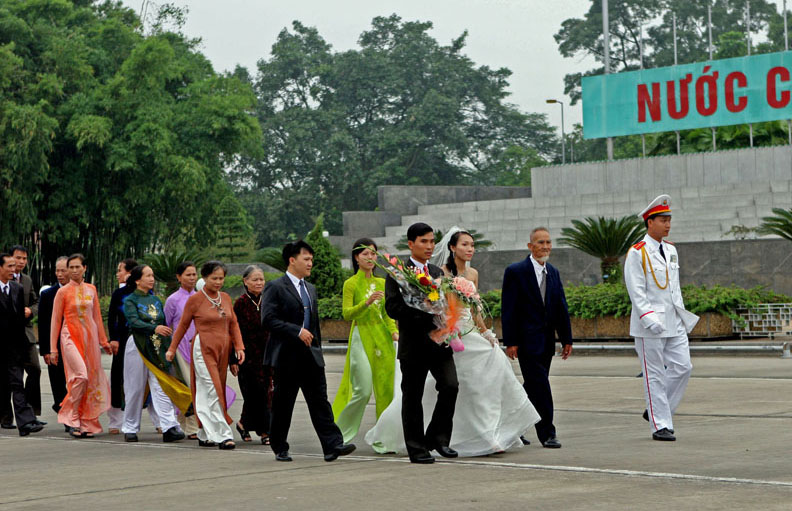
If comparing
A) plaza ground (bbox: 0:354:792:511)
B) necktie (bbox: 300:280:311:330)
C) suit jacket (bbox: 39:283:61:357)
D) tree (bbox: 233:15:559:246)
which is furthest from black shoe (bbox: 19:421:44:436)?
tree (bbox: 233:15:559:246)

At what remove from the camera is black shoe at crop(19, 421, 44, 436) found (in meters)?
12.3

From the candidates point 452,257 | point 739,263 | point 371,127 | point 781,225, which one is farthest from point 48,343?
point 371,127

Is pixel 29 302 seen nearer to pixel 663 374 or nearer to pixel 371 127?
pixel 663 374

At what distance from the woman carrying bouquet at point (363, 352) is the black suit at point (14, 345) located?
3.84 m

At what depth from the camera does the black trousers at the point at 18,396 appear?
1243cm

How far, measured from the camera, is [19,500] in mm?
7672

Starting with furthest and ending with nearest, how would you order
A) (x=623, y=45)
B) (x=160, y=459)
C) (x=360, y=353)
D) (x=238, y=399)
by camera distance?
(x=623, y=45), (x=238, y=399), (x=360, y=353), (x=160, y=459)

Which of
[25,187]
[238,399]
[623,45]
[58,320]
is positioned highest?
[623,45]

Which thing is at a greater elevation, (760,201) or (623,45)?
(623,45)

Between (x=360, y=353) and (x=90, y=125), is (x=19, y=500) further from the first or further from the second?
(x=90, y=125)

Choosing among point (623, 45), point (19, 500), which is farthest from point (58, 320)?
point (623, 45)

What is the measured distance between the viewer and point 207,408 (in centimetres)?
1070

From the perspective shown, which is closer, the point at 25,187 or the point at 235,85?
the point at 25,187

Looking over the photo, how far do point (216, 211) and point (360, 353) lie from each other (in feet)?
111
